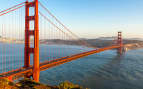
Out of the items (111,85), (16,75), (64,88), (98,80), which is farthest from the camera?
(98,80)

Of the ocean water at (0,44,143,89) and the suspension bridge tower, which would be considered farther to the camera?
the ocean water at (0,44,143,89)

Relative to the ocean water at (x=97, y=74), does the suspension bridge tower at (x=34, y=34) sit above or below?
above

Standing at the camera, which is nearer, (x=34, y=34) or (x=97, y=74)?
(x=34, y=34)

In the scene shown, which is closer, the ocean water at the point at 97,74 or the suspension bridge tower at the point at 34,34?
the suspension bridge tower at the point at 34,34

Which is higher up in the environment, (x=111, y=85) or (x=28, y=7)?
(x=28, y=7)

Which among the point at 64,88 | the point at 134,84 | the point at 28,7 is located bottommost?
the point at 134,84

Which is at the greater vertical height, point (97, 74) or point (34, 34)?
point (34, 34)

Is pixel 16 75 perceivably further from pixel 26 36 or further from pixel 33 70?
pixel 26 36

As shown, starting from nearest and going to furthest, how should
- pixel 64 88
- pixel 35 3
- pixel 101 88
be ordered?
pixel 64 88 < pixel 35 3 < pixel 101 88

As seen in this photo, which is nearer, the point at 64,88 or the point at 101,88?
the point at 64,88

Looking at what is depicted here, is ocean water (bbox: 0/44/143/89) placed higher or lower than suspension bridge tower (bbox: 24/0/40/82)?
lower

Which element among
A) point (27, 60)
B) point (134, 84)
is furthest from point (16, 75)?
point (134, 84)
